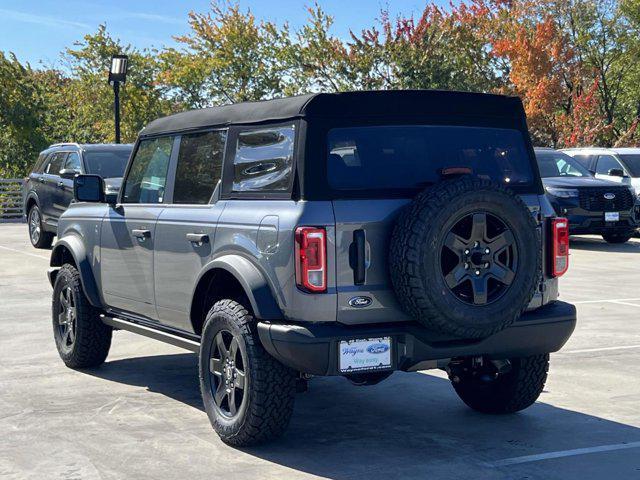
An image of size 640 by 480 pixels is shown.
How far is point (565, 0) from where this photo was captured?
Answer: 42.1 meters

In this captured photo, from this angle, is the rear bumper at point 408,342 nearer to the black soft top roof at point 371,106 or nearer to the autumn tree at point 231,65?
the black soft top roof at point 371,106

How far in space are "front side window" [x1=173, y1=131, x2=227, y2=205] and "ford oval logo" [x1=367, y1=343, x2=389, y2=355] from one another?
161 cm

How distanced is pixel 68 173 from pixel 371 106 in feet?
43.6

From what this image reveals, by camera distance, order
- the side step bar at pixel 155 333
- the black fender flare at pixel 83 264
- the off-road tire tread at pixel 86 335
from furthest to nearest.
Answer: the off-road tire tread at pixel 86 335, the black fender flare at pixel 83 264, the side step bar at pixel 155 333

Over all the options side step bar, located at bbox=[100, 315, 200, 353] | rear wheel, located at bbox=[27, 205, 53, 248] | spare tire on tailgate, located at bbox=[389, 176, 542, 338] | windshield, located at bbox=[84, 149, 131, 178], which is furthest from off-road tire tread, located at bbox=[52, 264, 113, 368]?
rear wheel, located at bbox=[27, 205, 53, 248]

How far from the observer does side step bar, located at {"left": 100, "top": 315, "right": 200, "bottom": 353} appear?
6.78 m

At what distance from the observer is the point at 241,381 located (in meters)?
5.99

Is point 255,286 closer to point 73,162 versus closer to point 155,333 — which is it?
point 155,333

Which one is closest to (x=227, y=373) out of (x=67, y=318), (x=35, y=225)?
(x=67, y=318)

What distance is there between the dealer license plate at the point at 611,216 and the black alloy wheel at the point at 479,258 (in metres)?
14.6

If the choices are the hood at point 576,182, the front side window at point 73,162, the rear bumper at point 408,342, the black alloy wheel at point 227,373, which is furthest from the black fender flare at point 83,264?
the hood at point 576,182

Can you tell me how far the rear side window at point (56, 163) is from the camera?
19.3 meters

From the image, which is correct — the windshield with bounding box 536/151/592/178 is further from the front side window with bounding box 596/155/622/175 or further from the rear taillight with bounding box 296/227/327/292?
the rear taillight with bounding box 296/227/327/292

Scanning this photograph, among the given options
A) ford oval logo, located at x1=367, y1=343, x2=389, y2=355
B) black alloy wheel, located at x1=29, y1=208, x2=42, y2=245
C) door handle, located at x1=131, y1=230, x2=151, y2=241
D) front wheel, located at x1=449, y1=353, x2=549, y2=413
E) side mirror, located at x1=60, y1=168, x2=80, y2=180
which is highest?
side mirror, located at x1=60, y1=168, x2=80, y2=180
